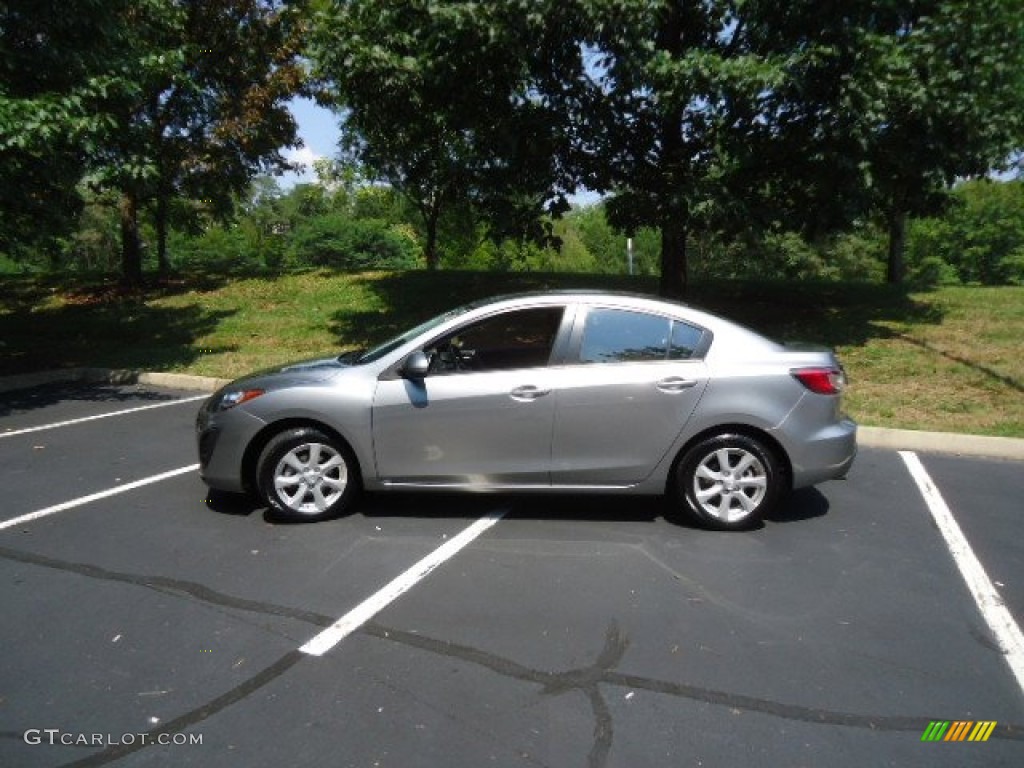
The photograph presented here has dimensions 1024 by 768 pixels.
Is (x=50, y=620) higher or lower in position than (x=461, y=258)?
lower

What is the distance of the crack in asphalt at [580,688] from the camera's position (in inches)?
110

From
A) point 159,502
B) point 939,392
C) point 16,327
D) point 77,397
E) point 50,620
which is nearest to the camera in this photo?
point 50,620

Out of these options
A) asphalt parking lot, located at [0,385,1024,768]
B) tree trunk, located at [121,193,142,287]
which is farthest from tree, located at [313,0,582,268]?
tree trunk, located at [121,193,142,287]

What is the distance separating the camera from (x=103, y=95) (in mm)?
8820

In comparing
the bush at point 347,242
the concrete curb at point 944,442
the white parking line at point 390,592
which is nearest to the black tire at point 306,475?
the white parking line at point 390,592

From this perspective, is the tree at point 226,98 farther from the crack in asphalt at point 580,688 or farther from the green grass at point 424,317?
the crack in asphalt at point 580,688

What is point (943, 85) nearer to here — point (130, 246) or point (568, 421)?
point (568, 421)

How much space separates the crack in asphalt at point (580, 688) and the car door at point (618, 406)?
1351 millimetres

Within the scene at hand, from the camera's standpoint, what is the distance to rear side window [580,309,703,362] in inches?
192

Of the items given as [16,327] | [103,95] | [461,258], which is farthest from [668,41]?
[461,258]

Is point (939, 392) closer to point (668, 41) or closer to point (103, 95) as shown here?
point (668, 41)

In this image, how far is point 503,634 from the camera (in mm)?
3508

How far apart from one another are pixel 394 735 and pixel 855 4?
9.82 meters

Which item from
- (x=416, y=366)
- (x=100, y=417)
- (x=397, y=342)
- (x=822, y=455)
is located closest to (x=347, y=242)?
(x=100, y=417)
